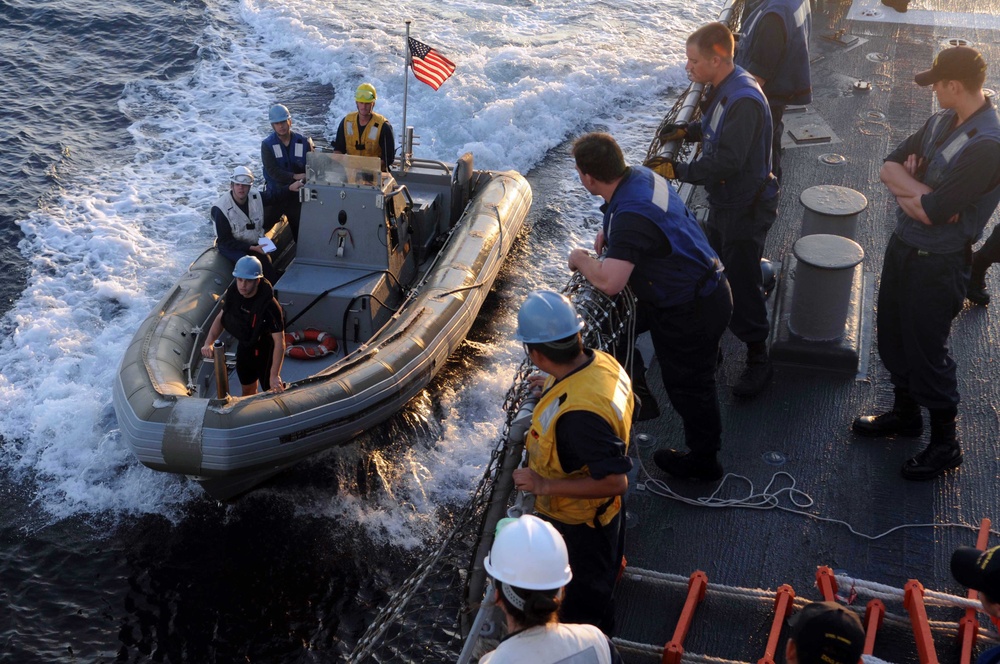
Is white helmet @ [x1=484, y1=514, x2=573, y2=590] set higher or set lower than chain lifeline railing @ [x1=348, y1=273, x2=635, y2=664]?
higher

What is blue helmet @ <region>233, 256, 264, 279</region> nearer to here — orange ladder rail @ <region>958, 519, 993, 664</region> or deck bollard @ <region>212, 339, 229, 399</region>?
deck bollard @ <region>212, 339, 229, 399</region>

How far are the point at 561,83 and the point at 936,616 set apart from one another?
582 inches

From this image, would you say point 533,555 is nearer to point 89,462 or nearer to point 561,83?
point 89,462

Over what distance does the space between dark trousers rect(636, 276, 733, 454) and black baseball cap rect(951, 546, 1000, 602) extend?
57.5 inches

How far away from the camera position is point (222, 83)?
17.7 m

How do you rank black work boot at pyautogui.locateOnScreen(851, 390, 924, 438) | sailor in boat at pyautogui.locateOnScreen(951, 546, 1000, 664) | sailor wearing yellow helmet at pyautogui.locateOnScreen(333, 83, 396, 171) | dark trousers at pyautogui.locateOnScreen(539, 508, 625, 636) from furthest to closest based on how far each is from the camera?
sailor wearing yellow helmet at pyautogui.locateOnScreen(333, 83, 396, 171) → black work boot at pyautogui.locateOnScreen(851, 390, 924, 438) → dark trousers at pyautogui.locateOnScreen(539, 508, 625, 636) → sailor in boat at pyautogui.locateOnScreen(951, 546, 1000, 664)

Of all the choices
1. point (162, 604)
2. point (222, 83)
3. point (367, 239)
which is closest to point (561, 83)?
point (222, 83)

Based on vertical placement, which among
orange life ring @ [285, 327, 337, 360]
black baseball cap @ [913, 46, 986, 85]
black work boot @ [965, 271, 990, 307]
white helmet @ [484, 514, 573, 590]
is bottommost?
orange life ring @ [285, 327, 337, 360]

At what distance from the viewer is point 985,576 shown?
280cm

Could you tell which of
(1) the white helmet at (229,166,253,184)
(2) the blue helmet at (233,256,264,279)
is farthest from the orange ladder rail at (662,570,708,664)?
(1) the white helmet at (229,166,253,184)

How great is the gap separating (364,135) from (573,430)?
7792 millimetres

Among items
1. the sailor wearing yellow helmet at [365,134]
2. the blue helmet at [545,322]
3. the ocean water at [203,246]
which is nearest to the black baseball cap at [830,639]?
the blue helmet at [545,322]

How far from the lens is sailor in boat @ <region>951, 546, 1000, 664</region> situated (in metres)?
2.77

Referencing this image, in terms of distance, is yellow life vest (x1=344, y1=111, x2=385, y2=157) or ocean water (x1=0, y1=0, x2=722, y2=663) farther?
yellow life vest (x1=344, y1=111, x2=385, y2=157)
